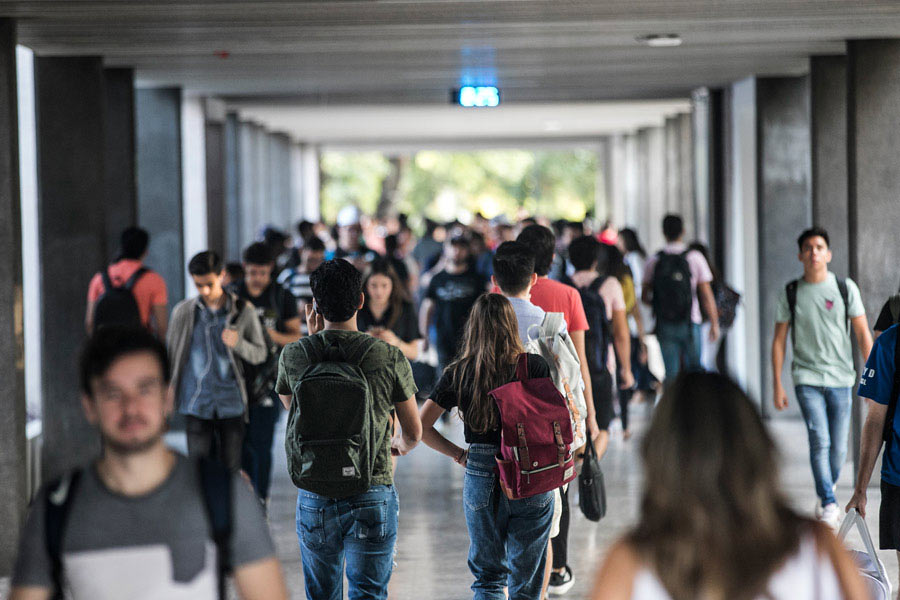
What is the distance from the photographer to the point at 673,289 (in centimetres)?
1147

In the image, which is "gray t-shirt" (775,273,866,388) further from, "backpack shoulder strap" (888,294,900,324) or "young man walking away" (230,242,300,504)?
"young man walking away" (230,242,300,504)

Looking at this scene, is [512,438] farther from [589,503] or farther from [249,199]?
[249,199]

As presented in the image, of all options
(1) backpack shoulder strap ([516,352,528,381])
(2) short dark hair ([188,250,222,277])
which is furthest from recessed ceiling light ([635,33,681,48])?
(1) backpack shoulder strap ([516,352,528,381])

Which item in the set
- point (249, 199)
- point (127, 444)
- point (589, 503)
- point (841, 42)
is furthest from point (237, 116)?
point (127, 444)

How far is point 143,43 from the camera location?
9773mm

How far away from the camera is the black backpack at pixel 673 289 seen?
1145 cm

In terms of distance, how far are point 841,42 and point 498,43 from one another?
9.56 ft

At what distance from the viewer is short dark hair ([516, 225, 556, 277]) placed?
663 centimetres

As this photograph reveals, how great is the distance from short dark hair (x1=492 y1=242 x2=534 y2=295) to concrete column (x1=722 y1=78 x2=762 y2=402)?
816cm

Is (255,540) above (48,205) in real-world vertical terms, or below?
below

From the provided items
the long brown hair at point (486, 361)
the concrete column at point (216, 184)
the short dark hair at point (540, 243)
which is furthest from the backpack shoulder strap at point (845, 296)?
the concrete column at point (216, 184)

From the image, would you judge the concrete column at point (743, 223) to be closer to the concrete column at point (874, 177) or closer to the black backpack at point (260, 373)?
the concrete column at point (874, 177)

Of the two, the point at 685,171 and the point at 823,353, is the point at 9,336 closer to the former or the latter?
the point at 823,353

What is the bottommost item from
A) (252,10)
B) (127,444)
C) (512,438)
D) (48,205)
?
(512,438)
